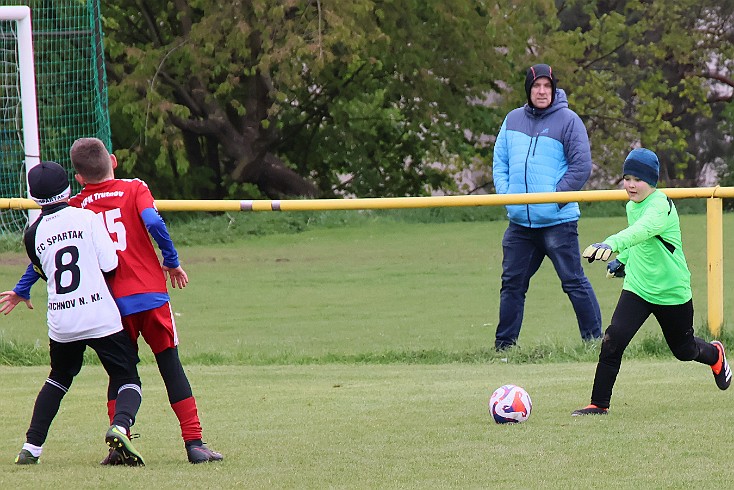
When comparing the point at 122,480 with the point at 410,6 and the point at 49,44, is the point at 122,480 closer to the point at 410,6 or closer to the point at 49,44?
the point at 49,44

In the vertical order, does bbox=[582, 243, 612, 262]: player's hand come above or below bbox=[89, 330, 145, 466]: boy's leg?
above

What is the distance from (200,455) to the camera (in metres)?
5.71

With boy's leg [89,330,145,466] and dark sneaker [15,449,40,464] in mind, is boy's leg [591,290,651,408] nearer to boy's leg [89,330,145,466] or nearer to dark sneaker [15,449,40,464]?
boy's leg [89,330,145,466]

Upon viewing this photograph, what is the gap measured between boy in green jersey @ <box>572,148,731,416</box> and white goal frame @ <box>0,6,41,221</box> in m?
6.34

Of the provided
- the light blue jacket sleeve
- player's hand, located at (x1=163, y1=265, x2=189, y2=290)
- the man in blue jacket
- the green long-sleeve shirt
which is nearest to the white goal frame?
the light blue jacket sleeve

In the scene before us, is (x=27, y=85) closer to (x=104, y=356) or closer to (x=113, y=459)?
(x=104, y=356)

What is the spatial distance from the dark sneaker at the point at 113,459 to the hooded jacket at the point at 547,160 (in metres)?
4.46

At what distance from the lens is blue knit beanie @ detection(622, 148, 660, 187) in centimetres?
661

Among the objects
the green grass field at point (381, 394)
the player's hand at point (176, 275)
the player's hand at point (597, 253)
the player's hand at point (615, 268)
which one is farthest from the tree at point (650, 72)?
the player's hand at point (176, 275)

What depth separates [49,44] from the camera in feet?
67.1

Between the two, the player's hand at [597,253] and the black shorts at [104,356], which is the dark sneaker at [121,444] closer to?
the black shorts at [104,356]

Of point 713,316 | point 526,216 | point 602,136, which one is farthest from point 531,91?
point 602,136

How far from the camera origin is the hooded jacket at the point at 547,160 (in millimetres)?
9430

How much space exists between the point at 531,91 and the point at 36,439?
505 centimetres
